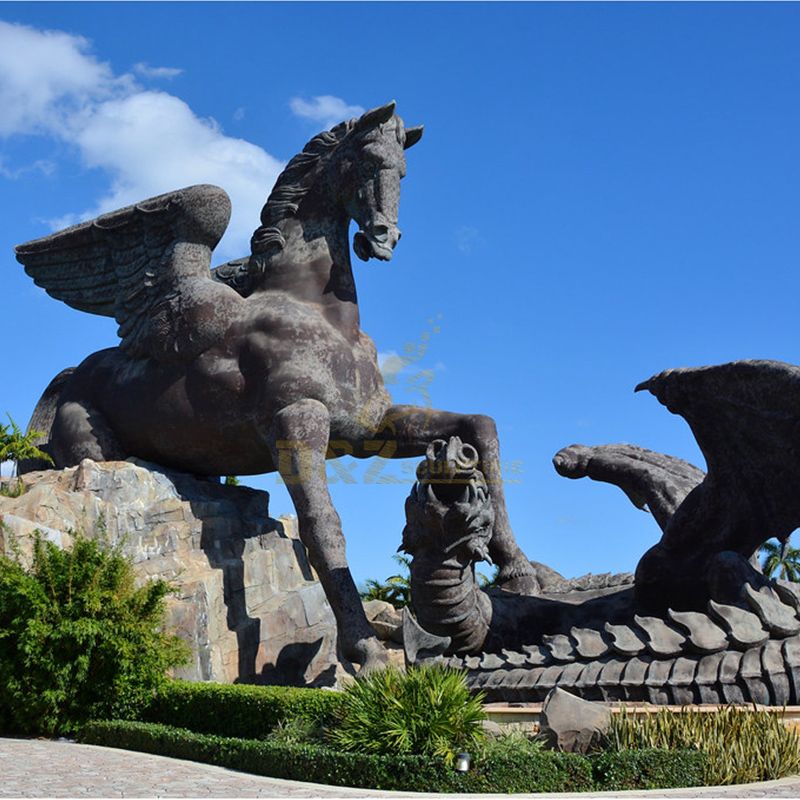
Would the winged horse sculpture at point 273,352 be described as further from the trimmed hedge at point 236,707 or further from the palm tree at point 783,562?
the palm tree at point 783,562

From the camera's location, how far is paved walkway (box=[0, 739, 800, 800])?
5797 millimetres

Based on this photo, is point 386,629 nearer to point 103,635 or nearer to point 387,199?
point 103,635

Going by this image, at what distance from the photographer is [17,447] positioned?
38.9 feet

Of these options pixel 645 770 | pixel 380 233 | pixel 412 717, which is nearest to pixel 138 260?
pixel 380 233

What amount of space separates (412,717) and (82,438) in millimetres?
6081

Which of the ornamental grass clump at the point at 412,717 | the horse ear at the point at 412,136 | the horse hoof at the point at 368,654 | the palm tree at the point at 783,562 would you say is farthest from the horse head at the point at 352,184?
the palm tree at the point at 783,562

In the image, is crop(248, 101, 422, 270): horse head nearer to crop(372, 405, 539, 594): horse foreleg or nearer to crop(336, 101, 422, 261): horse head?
crop(336, 101, 422, 261): horse head

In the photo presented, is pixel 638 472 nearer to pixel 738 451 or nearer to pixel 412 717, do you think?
pixel 738 451

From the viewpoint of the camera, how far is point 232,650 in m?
10.0

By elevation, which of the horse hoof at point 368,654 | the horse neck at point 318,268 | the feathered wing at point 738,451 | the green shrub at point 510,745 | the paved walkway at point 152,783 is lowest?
the paved walkway at point 152,783

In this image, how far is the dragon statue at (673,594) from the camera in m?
7.55

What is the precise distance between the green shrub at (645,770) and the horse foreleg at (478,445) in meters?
3.91

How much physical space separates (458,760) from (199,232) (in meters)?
6.66

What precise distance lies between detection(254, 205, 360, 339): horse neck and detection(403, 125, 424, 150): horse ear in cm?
93
